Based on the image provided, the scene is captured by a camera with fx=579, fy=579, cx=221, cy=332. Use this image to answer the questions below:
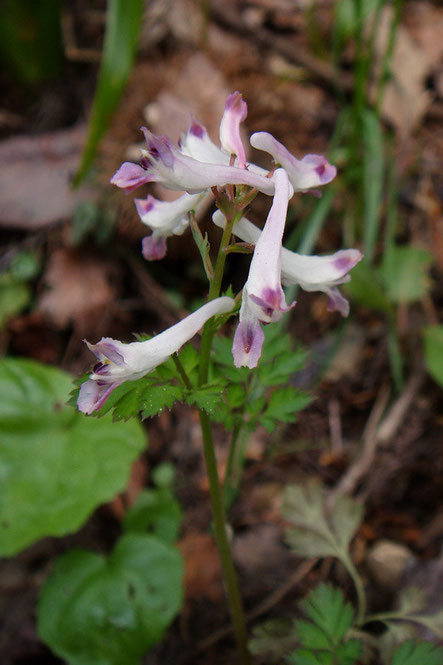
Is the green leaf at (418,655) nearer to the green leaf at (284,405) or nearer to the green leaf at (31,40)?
the green leaf at (284,405)

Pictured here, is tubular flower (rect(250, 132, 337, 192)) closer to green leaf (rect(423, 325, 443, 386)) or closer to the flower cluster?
the flower cluster

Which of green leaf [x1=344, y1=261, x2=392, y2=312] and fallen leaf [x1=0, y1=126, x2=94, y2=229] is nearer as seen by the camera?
green leaf [x1=344, y1=261, x2=392, y2=312]

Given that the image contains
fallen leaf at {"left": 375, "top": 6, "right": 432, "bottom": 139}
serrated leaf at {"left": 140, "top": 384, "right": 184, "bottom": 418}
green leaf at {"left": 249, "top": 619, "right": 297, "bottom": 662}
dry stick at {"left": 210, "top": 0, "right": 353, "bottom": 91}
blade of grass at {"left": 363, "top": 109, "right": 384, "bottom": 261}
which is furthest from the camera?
dry stick at {"left": 210, "top": 0, "right": 353, "bottom": 91}

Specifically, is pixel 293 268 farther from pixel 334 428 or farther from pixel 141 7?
pixel 141 7

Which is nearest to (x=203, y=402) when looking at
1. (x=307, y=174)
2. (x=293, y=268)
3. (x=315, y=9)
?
(x=293, y=268)

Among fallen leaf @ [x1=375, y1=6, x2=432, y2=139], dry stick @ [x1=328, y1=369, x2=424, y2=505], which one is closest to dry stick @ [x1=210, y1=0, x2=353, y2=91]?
fallen leaf @ [x1=375, y1=6, x2=432, y2=139]

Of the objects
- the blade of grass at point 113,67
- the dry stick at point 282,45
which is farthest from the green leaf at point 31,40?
the dry stick at point 282,45

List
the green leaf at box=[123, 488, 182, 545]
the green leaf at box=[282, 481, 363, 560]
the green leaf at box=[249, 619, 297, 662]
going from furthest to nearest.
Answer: the green leaf at box=[123, 488, 182, 545] < the green leaf at box=[282, 481, 363, 560] < the green leaf at box=[249, 619, 297, 662]
